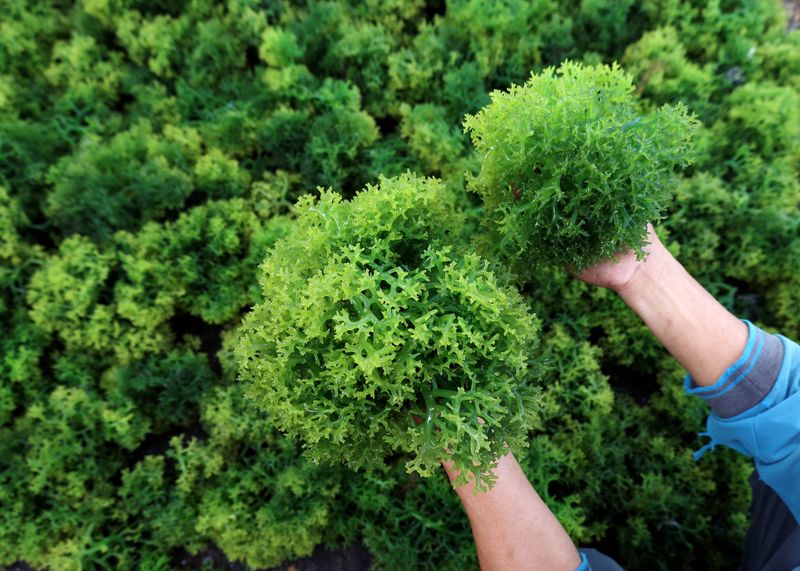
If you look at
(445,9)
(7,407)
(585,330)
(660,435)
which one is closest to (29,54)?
(7,407)

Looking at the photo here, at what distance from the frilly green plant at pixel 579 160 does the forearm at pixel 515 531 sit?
1022 mm

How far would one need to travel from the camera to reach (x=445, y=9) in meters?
4.26

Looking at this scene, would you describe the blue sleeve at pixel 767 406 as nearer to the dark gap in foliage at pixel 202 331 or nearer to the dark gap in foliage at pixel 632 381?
the dark gap in foliage at pixel 632 381

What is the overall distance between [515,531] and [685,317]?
3.78ft

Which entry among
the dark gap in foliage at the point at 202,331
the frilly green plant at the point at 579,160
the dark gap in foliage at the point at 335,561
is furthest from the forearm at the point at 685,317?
the dark gap in foliage at the point at 202,331

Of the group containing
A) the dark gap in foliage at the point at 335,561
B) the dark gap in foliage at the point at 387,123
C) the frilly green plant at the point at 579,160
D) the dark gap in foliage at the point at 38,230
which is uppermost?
the dark gap in foliage at the point at 38,230

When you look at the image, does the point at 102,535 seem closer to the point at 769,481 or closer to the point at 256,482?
the point at 256,482

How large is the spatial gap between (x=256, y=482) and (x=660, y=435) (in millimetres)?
2589

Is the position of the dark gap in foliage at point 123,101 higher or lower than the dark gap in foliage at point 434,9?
higher

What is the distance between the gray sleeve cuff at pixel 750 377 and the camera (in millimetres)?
2068

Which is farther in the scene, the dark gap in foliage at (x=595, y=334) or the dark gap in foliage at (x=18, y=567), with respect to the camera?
the dark gap in foliage at (x=595, y=334)

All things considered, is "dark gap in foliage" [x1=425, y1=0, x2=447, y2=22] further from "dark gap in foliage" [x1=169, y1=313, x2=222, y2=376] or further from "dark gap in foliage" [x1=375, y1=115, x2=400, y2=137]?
"dark gap in foliage" [x1=169, y1=313, x2=222, y2=376]

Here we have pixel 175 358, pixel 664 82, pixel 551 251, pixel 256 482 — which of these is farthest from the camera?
pixel 664 82

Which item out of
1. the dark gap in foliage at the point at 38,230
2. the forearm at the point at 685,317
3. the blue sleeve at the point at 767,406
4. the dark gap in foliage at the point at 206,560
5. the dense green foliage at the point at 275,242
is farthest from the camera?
the dark gap in foliage at the point at 38,230
